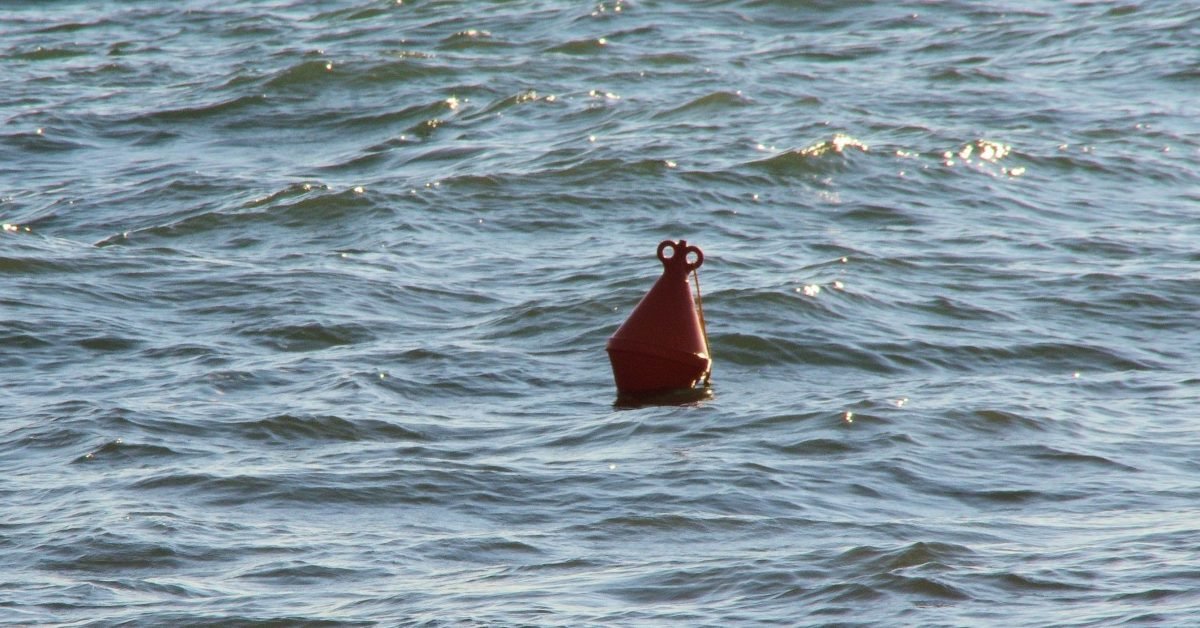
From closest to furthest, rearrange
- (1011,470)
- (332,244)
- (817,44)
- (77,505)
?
(77,505)
(1011,470)
(332,244)
(817,44)

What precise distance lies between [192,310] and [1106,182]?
7539mm

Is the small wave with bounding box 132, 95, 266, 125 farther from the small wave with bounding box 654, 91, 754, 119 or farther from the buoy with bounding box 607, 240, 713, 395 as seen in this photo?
the buoy with bounding box 607, 240, 713, 395

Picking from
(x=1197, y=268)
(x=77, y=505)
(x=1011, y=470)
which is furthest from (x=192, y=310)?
(x=1197, y=268)

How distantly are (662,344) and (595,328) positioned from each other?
1.53m

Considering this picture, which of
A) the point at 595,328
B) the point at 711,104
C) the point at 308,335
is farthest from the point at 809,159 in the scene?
the point at 308,335

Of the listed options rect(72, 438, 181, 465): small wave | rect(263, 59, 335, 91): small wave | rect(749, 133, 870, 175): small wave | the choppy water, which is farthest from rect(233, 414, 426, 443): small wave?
rect(263, 59, 335, 91): small wave

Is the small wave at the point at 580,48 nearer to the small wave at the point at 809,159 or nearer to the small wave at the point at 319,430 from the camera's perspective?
the small wave at the point at 809,159

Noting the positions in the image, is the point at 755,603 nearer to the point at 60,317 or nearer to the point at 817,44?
the point at 60,317

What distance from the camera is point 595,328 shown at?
34.0ft

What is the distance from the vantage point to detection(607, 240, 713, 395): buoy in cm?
889

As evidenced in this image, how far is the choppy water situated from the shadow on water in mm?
81

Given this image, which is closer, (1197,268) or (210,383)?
(210,383)

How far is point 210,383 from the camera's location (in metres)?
9.10

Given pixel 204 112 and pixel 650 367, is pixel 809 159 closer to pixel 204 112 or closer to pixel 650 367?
pixel 650 367
